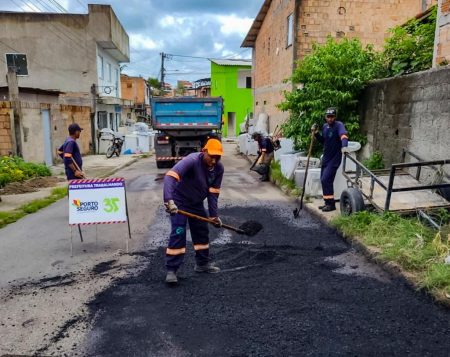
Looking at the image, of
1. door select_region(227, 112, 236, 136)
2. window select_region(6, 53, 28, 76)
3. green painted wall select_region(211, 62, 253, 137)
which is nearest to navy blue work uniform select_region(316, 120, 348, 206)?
window select_region(6, 53, 28, 76)

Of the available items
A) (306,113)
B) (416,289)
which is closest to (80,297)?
(416,289)

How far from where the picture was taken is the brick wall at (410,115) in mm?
6551

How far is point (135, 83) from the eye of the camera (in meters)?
47.4

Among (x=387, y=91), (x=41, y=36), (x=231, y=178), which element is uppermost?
(x=41, y=36)

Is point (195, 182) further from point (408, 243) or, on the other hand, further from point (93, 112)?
point (93, 112)

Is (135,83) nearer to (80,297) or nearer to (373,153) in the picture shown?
(373,153)

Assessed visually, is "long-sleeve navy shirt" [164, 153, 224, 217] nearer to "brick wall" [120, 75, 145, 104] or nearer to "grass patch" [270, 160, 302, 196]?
"grass patch" [270, 160, 302, 196]

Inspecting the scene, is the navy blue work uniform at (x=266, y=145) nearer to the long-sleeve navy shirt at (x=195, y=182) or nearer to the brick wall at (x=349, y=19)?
the brick wall at (x=349, y=19)

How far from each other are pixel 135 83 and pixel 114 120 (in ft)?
69.9

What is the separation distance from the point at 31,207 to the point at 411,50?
8766 mm

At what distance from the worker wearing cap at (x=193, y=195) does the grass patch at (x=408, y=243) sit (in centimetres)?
205

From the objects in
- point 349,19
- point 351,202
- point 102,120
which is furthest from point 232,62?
point 351,202

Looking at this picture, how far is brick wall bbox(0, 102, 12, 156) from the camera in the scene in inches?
487

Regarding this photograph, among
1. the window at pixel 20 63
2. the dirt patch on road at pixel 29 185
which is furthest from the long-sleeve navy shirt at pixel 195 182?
the window at pixel 20 63
